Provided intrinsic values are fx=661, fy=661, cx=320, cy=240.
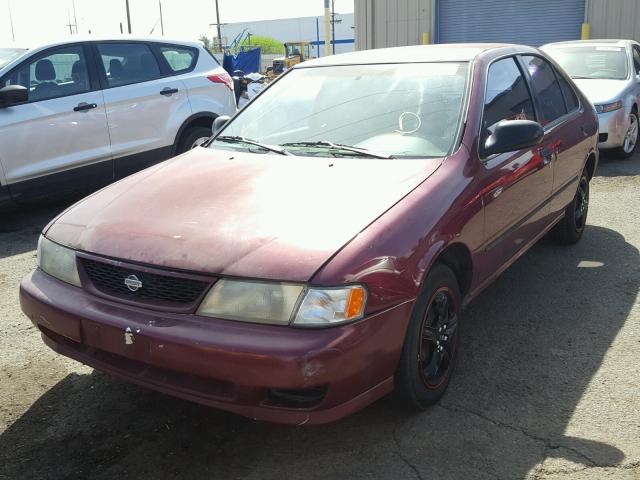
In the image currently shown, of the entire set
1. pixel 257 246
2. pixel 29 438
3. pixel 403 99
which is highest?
pixel 403 99

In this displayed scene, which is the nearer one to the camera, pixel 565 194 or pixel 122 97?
pixel 565 194

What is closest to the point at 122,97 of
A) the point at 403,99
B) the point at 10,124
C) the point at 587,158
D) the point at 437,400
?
the point at 10,124

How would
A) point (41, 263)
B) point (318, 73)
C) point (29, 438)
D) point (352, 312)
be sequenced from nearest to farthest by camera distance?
→ point (352, 312)
point (29, 438)
point (41, 263)
point (318, 73)

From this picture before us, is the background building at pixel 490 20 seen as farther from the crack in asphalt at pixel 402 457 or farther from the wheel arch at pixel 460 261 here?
the crack in asphalt at pixel 402 457

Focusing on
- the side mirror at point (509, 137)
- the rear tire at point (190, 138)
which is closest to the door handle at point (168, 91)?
the rear tire at point (190, 138)

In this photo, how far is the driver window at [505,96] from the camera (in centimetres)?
364

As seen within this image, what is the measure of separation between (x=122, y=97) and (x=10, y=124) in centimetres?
119

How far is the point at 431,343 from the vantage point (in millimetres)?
2979

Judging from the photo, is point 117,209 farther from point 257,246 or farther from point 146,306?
point 257,246

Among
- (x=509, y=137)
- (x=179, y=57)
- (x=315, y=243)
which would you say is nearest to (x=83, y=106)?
(x=179, y=57)

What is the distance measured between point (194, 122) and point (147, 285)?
5230mm

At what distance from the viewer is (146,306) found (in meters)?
2.55

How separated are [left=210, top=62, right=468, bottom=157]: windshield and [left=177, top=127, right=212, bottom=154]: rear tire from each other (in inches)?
132

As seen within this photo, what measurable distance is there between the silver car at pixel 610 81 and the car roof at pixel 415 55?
4.55 m
